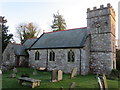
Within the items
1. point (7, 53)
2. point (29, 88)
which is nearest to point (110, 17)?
point (29, 88)

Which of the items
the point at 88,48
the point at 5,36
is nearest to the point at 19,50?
the point at 5,36

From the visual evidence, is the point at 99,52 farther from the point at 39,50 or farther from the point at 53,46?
the point at 39,50

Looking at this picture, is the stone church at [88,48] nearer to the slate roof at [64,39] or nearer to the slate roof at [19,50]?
the slate roof at [64,39]

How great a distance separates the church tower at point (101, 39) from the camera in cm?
1966

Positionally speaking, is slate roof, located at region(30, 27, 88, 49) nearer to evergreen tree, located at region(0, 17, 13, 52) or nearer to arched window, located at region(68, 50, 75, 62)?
arched window, located at region(68, 50, 75, 62)

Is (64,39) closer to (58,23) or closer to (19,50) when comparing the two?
(19,50)

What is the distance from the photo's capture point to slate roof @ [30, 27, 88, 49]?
2119 centimetres

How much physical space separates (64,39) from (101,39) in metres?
5.97

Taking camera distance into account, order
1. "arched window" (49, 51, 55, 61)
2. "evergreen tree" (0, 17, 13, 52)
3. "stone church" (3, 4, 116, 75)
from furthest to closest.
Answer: "evergreen tree" (0, 17, 13, 52) → "arched window" (49, 51, 55, 61) → "stone church" (3, 4, 116, 75)

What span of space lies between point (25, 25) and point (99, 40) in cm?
3702

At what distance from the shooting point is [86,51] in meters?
20.1

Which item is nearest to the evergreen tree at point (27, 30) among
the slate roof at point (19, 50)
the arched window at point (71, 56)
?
the slate roof at point (19, 50)

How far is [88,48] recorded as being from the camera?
2061cm

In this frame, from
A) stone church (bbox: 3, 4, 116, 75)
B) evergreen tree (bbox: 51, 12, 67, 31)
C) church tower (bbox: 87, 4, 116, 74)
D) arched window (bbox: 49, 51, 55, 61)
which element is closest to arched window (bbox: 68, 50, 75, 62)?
stone church (bbox: 3, 4, 116, 75)
